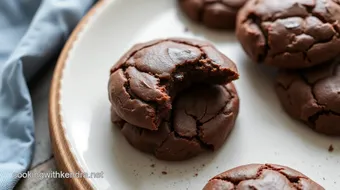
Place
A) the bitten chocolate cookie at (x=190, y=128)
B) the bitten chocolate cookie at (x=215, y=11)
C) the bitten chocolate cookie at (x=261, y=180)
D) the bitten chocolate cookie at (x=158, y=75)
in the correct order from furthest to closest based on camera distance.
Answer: the bitten chocolate cookie at (x=215, y=11), the bitten chocolate cookie at (x=190, y=128), the bitten chocolate cookie at (x=158, y=75), the bitten chocolate cookie at (x=261, y=180)

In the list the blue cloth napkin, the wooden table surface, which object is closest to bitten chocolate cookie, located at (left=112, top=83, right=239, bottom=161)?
the wooden table surface

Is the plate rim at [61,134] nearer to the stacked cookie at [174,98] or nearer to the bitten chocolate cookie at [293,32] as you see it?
the stacked cookie at [174,98]

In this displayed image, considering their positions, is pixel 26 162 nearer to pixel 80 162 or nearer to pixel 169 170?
pixel 80 162

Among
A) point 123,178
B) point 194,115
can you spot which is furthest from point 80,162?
point 194,115

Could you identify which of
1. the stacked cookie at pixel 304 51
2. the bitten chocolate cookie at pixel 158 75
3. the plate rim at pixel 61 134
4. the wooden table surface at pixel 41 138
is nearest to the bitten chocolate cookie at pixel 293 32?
the stacked cookie at pixel 304 51

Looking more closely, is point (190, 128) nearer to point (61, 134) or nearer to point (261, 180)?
point (261, 180)

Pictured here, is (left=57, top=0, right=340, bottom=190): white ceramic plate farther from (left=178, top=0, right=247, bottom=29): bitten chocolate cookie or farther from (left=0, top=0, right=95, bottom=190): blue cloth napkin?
(left=0, top=0, right=95, bottom=190): blue cloth napkin
